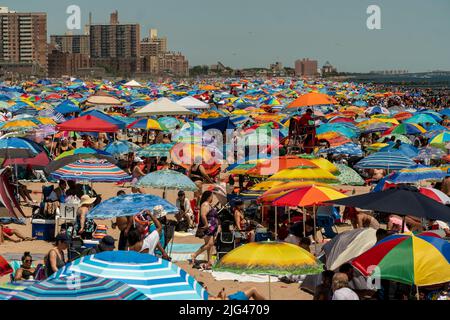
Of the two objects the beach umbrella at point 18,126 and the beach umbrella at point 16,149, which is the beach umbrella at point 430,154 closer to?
the beach umbrella at point 16,149

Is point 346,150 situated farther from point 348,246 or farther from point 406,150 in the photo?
point 348,246

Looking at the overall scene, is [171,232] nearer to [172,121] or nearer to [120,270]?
[120,270]

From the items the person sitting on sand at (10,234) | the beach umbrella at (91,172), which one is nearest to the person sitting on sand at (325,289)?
the beach umbrella at (91,172)

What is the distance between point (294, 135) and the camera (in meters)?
16.3

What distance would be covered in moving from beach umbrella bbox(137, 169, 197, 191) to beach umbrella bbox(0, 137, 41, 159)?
8.44 feet

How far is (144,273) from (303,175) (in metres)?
5.25

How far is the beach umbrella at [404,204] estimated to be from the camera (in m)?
6.99

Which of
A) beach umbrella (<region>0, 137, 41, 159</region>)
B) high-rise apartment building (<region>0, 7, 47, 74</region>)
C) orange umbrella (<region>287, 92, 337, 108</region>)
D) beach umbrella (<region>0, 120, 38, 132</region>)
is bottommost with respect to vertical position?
beach umbrella (<region>0, 137, 41, 159</region>)

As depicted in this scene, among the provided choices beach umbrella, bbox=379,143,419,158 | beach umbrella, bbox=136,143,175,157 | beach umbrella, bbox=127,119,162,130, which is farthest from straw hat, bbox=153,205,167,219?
beach umbrella, bbox=127,119,162,130

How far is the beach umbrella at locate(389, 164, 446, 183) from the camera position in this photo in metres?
10.9

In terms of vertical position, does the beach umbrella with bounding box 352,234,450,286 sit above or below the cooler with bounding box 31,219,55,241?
above

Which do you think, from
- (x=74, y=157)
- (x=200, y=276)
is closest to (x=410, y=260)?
(x=200, y=276)

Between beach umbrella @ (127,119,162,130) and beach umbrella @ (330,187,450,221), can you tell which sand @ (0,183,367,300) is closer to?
beach umbrella @ (330,187,450,221)
